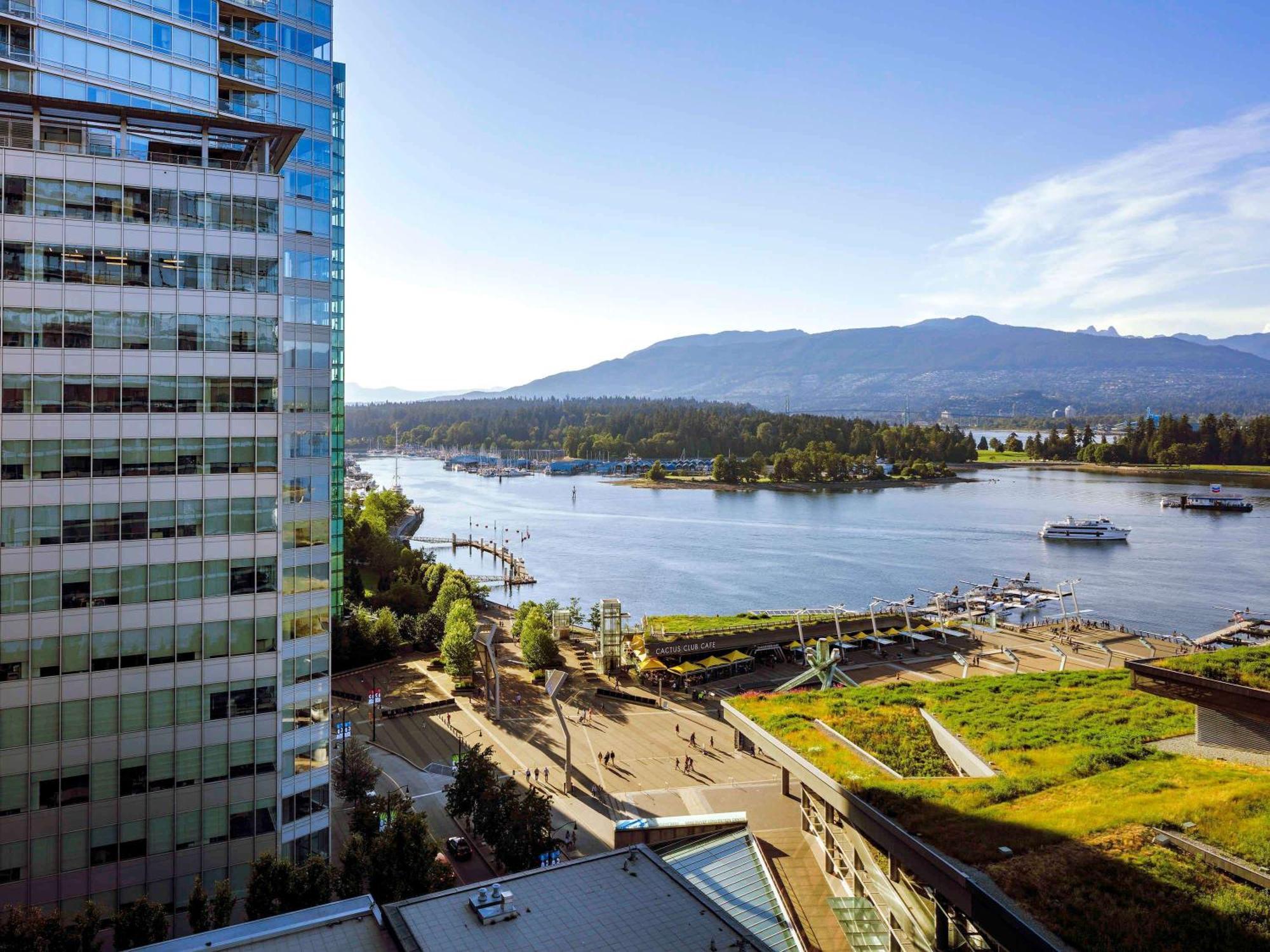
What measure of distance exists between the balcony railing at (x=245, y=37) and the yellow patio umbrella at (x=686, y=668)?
31.9 m

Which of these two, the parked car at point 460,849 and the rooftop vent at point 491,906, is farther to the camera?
the parked car at point 460,849

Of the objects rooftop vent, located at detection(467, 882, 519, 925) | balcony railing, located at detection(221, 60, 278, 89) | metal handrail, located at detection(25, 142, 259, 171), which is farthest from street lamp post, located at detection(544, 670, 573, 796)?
balcony railing, located at detection(221, 60, 278, 89)

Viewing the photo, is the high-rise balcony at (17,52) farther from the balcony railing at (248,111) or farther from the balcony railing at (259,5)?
the balcony railing at (259,5)

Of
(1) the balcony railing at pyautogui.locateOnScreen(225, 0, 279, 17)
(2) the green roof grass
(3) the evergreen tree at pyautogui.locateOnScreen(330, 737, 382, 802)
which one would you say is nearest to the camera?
(2) the green roof grass

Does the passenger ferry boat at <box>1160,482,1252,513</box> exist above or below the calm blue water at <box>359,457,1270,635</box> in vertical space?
above

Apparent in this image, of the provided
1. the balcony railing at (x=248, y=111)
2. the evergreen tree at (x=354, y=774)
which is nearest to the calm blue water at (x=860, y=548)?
the evergreen tree at (x=354, y=774)

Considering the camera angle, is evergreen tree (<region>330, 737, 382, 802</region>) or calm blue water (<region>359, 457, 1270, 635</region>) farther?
calm blue water (<region>359, 457, 1270, 635</region>)

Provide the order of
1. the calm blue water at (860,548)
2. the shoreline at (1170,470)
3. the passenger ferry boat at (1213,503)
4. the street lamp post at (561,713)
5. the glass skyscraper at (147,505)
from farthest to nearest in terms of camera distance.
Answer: the shoreline at (1170,470)
the passenger ferry boat at (1213,503)
the calm blue water at (860,548)
the street lamp post at (561,713)
the glass skyscraper at (147,505)

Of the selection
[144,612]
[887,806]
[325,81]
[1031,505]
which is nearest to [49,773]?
[144,612]

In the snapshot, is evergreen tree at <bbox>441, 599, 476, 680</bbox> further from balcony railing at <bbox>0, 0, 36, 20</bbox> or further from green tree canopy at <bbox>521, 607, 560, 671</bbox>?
balcony railing at <bbox>0, 0, 36, 20</bbox>

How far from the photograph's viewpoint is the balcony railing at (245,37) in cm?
2291

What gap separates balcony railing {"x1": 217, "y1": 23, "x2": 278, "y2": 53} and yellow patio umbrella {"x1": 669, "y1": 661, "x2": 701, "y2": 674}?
31.9 metres

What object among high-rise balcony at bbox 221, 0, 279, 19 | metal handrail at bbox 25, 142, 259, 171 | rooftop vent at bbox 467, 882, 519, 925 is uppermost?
high-rise balcony at bbox 221, 0, 279, 19

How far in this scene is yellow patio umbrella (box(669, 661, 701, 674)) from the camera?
44.0 meters
